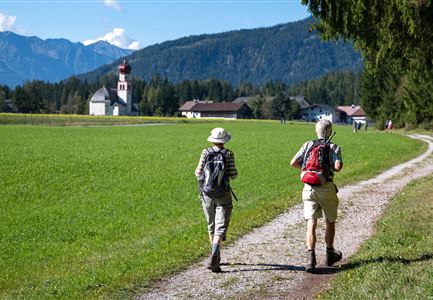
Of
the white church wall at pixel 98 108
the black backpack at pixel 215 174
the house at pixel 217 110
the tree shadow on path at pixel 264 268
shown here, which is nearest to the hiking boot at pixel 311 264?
the tree shadow on path at pixel 264 268

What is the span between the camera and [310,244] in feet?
27.3

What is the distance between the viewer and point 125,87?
188625 millimetres

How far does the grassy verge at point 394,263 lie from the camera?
6512 millimetres

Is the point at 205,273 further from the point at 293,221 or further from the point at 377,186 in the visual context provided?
the point at 377,186

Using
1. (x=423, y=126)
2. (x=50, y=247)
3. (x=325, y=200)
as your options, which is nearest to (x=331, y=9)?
(x=325, y=200)

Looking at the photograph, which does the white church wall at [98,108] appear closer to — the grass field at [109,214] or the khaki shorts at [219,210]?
the grass field at [109,214]

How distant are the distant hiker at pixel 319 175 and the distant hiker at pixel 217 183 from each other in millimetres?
987

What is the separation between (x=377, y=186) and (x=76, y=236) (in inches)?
368

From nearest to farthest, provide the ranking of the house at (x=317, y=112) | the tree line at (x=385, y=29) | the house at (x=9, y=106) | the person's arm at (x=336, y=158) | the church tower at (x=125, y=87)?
the person's arm at (x=336, y=158) → the tree line at (x=385, y=29) → the house at (x=9, y=106) → the house at (x=317, y=112) → the church tower at (x=125, y=87)

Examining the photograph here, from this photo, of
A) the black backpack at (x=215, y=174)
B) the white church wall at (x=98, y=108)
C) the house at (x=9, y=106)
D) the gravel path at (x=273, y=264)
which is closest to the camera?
the gravel path at (x=273, y=264)

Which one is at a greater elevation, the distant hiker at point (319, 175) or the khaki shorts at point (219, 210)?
the distant hiker at point (319, 175)

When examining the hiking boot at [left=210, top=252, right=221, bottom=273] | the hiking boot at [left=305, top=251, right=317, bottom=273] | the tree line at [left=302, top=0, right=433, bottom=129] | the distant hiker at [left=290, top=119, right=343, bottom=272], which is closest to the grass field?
the hiking boot at [left=210, top=252, right=221, bottom=273]

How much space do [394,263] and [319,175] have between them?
151 centimetres

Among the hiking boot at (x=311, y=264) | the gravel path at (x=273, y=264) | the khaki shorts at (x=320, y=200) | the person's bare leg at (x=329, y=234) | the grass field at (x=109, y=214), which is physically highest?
the khaki shorts at (x=320, y=200)
